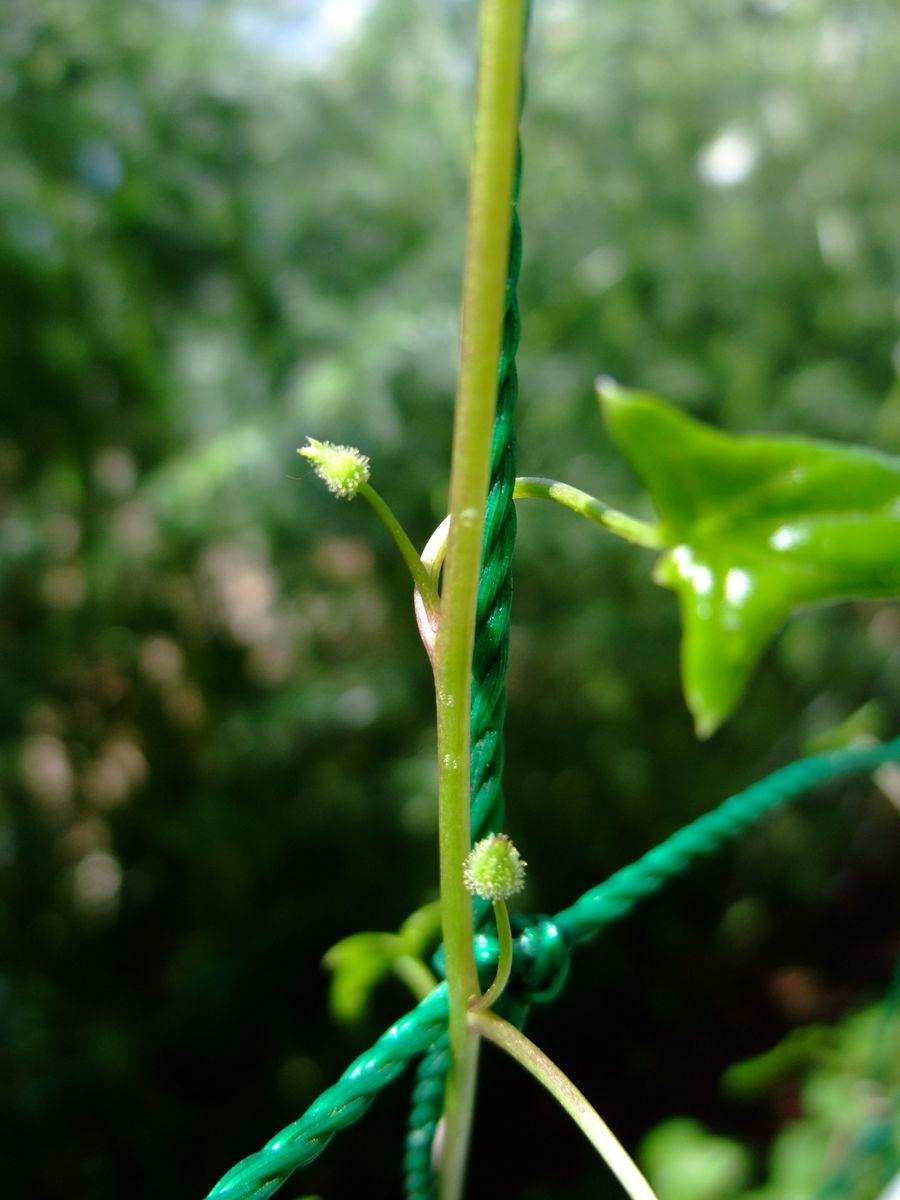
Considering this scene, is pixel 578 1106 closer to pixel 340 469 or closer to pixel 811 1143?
pixel 340 469

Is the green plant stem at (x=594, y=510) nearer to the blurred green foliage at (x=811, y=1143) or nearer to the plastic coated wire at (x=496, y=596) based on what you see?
the plastic coated wire at (x=496, y=596)

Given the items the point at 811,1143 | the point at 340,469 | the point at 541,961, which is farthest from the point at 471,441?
the point at 811,1143

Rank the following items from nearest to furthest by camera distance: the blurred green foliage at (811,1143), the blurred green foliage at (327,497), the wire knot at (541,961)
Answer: the wire knot at (541,961) → the blurred green foliage at (811,1143) → the blurred green foliage at (327,497)

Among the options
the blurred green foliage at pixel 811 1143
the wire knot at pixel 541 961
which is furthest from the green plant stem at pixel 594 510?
the blurred green foliage at pixel 811 1143

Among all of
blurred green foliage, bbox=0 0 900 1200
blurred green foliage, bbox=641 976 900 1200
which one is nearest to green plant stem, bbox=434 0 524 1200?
blurred green foliage, bbox=641 976 900 1200

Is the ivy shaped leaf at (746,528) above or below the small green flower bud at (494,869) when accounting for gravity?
above

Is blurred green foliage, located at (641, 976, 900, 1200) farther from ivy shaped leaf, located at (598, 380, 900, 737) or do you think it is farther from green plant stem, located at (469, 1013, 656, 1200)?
ivy shaped leaf, located at (598, 380, 900, 737)

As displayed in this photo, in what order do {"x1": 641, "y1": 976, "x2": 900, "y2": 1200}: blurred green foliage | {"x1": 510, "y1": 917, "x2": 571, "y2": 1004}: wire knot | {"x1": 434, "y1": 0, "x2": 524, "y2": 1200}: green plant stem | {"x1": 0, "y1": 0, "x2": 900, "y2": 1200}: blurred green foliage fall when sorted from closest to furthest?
{"x1": 434, "y1": 0, "x2": 524, "y2": 1200}: green plant stem, {"x1": 510, "y1": 917, "x2": 571, "y2": 1004}: wire knot, {"x1": 641, "y1": 976, "x2": 900, "y2": 1200}: blurred green foliage, {"x1": 0, "y1": 0, "x2": 900, "y2": 1200}: blurred green foliage

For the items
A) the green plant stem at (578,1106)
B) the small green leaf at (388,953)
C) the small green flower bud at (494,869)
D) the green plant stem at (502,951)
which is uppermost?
the small green flower bud at (494,869)
